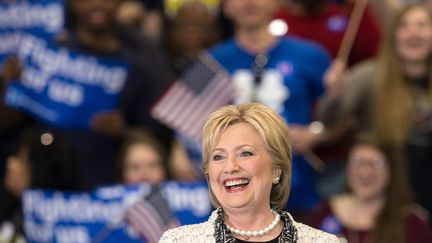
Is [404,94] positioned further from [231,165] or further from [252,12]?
[231,165]

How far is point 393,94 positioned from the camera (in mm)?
7871

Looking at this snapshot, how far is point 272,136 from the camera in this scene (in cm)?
439

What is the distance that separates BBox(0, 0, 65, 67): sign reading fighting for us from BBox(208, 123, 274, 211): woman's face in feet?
13.6

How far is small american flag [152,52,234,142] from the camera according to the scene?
7.80m

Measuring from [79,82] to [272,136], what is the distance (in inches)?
159

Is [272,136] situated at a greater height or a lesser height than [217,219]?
greater

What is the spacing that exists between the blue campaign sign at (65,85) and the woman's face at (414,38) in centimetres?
163

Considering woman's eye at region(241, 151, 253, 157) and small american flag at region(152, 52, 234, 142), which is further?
small american flag at region(152, 52, 234, 142)

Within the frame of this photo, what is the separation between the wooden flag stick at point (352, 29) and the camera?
8.44 meters

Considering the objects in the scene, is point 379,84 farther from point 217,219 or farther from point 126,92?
point 217,219

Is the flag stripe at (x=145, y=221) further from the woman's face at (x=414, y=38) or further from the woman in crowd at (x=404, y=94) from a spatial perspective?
the woman's face at (x=414, y=38)

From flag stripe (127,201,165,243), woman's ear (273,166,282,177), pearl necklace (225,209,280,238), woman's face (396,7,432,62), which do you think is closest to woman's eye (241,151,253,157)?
woman's ear (273,166,282,177)

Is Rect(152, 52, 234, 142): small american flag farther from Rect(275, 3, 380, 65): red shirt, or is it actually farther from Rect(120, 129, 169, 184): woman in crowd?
Rect(275, 3, 380, 65): red shirt

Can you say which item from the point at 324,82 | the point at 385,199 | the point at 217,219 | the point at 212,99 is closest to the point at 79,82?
the point at 212,99
